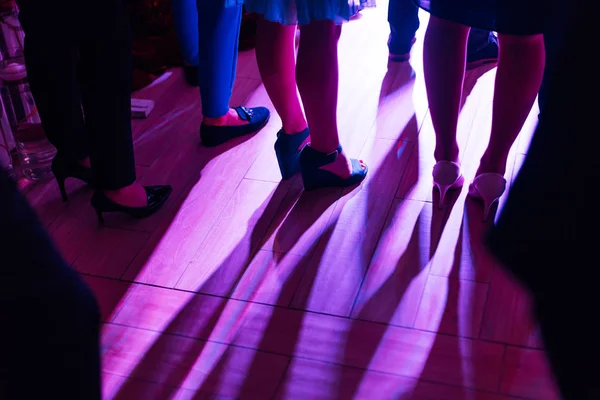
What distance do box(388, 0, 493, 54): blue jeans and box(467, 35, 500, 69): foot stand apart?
0.03ft

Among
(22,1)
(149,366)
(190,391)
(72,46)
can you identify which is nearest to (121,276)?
(149,366)

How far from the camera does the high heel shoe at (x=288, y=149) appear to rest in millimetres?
1930

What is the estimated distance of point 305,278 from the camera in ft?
5.33

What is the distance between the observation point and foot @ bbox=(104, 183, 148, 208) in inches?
70.7

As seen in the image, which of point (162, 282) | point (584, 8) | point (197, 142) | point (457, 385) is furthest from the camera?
point (197, 142)

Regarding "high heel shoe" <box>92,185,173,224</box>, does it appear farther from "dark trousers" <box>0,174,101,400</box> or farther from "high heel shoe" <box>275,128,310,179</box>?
"dark trousers" <box>0,174,101,400</box>

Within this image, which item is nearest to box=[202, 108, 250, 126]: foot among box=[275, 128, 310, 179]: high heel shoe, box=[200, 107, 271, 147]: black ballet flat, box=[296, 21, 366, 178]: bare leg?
box=[200, 107, 271, 147]: black ballet flat

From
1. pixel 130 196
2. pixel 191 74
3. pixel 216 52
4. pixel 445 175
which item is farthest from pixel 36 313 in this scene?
pixel 191 74

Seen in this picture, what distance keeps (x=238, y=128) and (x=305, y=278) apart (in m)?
0.70

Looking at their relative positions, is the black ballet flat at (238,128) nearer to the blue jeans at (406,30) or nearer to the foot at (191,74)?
the foot at (191,74)

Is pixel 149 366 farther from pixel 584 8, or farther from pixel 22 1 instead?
pixel 584 8

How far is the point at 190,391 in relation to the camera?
137cm

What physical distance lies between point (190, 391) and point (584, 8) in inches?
40.4

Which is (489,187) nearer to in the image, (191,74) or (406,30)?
(406,30)
